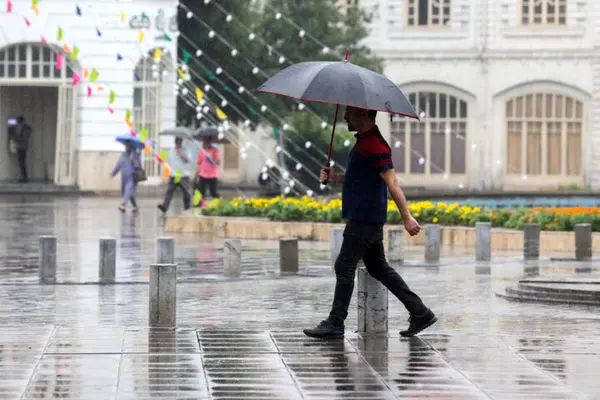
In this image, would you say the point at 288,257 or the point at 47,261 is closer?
the point at 47,261

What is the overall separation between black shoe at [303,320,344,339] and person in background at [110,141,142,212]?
22.1 m

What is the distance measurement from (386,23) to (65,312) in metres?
38.6

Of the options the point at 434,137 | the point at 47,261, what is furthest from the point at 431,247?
the point at 434,137

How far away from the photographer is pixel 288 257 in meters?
19.4

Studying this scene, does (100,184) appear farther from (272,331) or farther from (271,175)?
(272,331)

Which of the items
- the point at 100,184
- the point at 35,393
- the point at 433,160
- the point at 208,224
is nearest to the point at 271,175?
the point at 100,184

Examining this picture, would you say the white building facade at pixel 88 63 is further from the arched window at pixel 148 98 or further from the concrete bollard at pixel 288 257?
the concrete bollard at pixel 288 257

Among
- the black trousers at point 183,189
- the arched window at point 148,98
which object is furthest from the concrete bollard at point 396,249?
the arched window at point 148,98

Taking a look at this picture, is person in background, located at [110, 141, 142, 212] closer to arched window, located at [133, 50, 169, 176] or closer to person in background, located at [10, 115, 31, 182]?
arched window, located at [133, 50, 169, 176]

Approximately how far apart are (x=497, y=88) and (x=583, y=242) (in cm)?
2997

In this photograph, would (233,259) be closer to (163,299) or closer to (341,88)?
(163,299)

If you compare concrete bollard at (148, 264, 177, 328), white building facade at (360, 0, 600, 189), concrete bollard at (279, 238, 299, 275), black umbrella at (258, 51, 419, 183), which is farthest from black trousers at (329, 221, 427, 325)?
white building facade at (360, 0, 600, 189)

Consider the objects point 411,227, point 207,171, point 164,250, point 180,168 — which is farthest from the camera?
point 207,171

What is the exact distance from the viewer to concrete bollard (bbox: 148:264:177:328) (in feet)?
42.1
